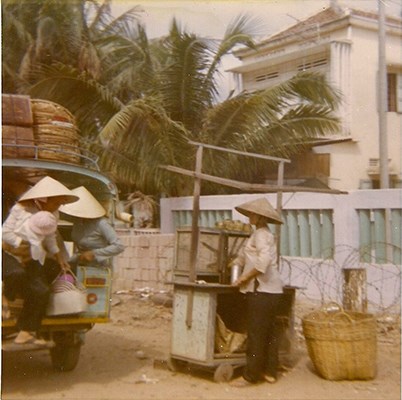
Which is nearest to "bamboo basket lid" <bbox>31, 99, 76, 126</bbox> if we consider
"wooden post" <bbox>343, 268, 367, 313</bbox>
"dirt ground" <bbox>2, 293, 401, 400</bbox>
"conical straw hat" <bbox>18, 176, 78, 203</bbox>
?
"conical straw hat" <bbox>18, 176, 78, 203</bbox>

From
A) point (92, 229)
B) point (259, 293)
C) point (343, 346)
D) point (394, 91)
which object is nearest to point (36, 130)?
point (92, 229)

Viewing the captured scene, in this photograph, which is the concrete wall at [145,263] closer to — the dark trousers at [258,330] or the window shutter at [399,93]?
the dark trousers at [258,330]

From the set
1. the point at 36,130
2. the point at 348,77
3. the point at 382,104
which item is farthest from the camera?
the point at 348,77

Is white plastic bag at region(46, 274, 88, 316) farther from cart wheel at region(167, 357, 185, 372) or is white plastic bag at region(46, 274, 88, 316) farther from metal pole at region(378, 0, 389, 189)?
metal pole at region(378, 0, 389, 189)

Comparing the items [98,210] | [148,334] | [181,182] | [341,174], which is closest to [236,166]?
[181,182]

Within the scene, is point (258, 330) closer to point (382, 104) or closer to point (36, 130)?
point (36, 130)

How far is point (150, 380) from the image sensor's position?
545cm

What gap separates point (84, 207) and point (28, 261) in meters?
1.21

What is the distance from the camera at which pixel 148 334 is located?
25.4 ft

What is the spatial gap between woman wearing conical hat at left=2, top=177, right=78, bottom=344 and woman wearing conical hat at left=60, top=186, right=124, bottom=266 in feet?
2.85

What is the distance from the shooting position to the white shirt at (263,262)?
5.24 m

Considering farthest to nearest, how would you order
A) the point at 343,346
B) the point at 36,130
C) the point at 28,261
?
the point at 36,130 < the point at 343,346 < the point at 28,261

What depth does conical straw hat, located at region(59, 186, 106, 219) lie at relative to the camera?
5.76 metres

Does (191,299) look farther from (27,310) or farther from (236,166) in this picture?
(236,166)
